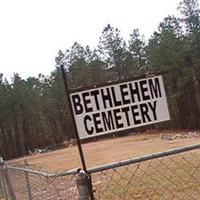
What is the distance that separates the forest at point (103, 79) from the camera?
62.3 meters

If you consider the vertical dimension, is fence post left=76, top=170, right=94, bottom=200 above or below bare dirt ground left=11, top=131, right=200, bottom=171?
A: above

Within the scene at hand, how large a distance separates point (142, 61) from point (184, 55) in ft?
35.0

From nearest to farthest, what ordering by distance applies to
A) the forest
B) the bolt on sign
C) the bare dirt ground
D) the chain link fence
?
the bolt on sign → the chain link fence → the bare dirt ground → the forest

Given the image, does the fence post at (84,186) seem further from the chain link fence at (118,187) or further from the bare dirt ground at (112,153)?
the bare dirt ground at (112,153)

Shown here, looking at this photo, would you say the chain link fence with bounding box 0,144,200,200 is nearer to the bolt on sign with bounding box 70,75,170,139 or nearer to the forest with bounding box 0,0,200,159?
the bolt on sign with bounding box 70,75,170,139

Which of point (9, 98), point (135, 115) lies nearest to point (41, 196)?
point (135, 115)

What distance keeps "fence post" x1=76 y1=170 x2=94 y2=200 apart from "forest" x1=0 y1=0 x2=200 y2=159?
37657 millimetres

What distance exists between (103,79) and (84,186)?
42552mm

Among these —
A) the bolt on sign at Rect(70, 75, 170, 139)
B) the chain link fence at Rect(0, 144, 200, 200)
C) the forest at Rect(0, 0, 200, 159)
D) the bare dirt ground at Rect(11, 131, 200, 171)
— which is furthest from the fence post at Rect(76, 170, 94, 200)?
the forest at Rect(0, 0, 200, 159)

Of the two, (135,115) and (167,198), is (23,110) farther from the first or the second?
(135,115)

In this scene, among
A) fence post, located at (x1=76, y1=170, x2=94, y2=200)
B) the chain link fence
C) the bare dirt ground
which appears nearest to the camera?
fence post, located at (x1=76, y1=170, x2=94, y2=200)

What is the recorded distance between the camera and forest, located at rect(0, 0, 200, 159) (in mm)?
62312

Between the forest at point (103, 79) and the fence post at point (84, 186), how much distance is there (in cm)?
3766

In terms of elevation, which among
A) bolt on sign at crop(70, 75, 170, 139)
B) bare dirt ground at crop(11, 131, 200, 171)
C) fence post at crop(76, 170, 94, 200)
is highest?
bolt on sign at crop(70, 75, 170, 139)
